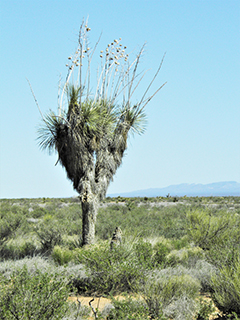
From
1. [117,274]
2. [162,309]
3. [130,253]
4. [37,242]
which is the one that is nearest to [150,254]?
[130,253]

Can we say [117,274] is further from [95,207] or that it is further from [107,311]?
[95,207]

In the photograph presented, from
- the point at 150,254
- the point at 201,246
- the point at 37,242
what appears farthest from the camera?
the point at 37,242

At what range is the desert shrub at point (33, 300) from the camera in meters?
4.29

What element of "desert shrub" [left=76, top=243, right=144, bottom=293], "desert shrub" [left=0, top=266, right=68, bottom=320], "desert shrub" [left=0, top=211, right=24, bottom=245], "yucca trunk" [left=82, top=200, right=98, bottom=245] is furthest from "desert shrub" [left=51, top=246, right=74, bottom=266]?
"desert shrub" [left=0, top=266, right=68, bottom=320]

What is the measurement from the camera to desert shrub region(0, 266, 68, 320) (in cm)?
429

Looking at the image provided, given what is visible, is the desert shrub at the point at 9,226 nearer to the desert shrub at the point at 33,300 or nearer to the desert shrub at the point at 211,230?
the desert shrub at the point at 211,230

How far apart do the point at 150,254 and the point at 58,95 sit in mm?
6150

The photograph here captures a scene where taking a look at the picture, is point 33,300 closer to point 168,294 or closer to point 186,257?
point 168,294

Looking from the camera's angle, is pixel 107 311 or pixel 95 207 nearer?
pixel 107 311

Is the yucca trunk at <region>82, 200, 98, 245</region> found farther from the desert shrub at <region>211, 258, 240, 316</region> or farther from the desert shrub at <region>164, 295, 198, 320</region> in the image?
the desert shrub at <region>211, 258, 240, 316</region>

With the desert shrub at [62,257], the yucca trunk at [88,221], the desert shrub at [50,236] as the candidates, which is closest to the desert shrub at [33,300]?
the desert shrub at [62,257]

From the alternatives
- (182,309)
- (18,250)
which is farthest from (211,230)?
(18,250)

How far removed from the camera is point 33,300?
14.3ft

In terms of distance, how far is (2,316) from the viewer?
171 inches
